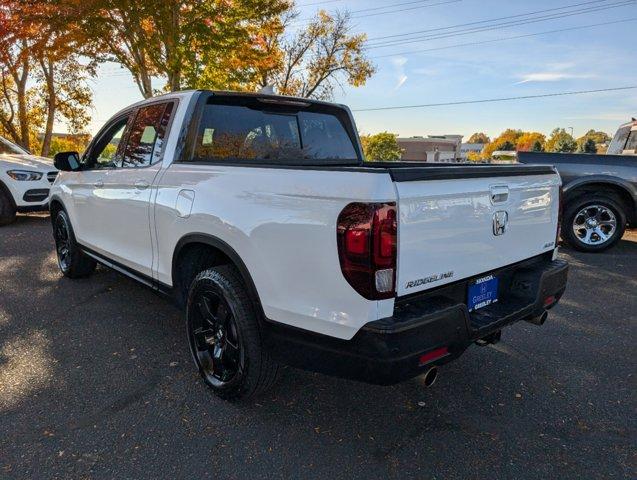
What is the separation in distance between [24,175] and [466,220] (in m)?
8.77

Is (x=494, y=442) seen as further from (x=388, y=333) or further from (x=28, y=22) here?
(x=28, y=22)

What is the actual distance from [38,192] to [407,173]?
8.67 meters

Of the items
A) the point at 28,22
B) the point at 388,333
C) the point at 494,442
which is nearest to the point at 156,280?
the point at 388,333

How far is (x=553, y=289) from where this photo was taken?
9.00 ft

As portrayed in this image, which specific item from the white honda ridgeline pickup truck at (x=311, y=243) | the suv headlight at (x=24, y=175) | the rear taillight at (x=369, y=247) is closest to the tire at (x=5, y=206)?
the suv headlight at (x=24, y=175)

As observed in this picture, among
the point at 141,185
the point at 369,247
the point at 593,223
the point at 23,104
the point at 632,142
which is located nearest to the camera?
the point at 369,247

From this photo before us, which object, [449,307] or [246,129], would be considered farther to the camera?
[246,129]

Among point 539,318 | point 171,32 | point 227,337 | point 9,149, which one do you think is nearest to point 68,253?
point 227,337

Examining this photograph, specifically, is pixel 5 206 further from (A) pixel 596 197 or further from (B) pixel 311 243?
(A) pixel 596 197

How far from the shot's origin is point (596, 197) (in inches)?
262

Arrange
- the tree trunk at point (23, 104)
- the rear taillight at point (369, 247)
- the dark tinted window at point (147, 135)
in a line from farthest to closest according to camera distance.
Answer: the tree trunk at point (23, 104), the dark tinted window at point (147, 135), the rear taillight at point (369, 247)

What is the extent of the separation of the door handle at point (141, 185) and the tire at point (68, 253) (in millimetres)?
1813

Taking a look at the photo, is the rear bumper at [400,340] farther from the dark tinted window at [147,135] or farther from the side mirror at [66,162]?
the side mirror at [66,162]

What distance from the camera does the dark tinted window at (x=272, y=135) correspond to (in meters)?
3.13
